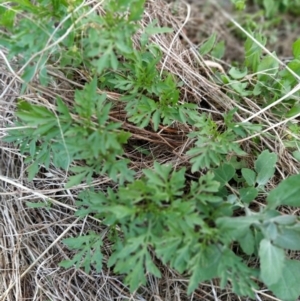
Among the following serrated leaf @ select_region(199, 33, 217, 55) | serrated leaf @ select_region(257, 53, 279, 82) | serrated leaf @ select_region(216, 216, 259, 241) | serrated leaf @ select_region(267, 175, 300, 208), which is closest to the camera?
serrated leaf @ select_region(216, 216, 259, 241)

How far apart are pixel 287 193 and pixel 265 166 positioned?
0.15 m

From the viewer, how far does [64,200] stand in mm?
1600

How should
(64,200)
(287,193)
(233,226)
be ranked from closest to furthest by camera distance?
(233,226), (287,193), (64,200)

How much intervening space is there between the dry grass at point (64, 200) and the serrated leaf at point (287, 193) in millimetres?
213

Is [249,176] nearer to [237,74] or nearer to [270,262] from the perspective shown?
[270,262]

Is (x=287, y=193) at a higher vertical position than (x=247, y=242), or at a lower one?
higher

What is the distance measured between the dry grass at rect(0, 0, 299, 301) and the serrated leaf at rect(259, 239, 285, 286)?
0.76 feet

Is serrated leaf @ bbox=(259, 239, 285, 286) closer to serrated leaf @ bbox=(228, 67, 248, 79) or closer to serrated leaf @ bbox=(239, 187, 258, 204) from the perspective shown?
serrated leaf @ bbox=(239, 187, 258, 204)

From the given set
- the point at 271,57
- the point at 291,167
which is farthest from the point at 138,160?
the point at 271,57

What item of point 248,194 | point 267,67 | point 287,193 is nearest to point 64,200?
point 248,194

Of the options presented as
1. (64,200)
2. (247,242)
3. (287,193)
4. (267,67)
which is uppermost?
(267,67)

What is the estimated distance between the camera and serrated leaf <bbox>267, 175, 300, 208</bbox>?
135cm

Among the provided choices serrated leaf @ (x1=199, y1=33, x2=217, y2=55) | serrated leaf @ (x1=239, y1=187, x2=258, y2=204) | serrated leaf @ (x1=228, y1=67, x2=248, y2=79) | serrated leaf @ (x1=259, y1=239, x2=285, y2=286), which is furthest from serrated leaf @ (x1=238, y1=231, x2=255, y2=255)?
serrated leaf @ (x1=199, y1=33, x2=217, y2=55)

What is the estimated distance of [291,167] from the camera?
1601mm
